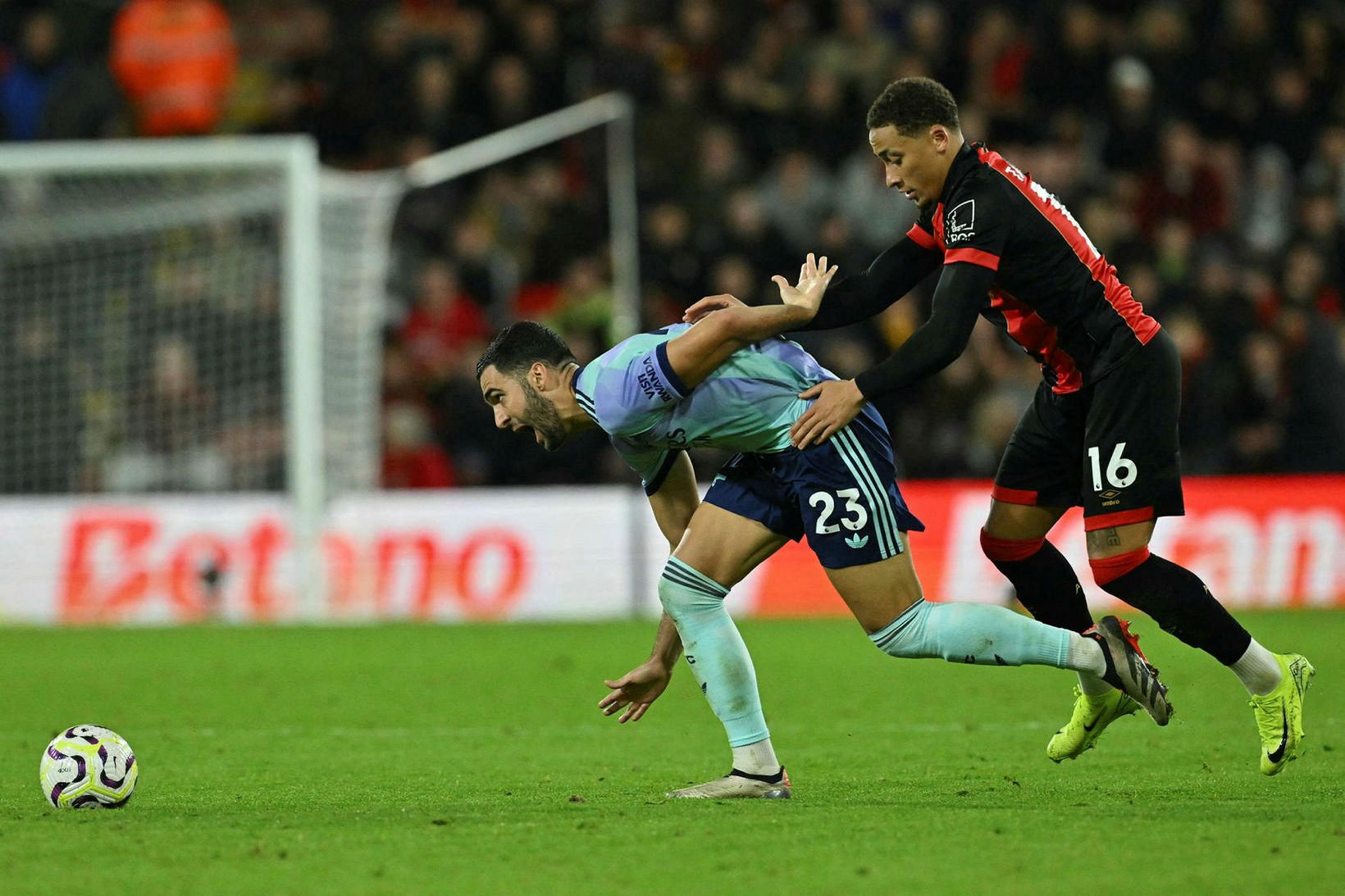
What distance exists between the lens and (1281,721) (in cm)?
578

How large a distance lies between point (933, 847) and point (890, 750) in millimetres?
2267

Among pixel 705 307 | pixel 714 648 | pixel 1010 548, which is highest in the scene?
pixel 705 307

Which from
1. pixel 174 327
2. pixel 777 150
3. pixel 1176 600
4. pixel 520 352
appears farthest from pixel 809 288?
pixel 777 150

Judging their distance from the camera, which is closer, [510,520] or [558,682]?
[558,682]

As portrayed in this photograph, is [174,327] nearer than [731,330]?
No

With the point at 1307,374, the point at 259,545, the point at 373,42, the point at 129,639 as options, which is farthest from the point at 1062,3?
the point at 129,639

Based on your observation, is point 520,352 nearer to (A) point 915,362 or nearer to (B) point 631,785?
(A) point 915,362

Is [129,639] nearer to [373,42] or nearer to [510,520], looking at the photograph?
[510,520]

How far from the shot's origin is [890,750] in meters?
6.94

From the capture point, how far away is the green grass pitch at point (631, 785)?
440 centimetres

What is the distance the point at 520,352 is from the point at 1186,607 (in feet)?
7.47

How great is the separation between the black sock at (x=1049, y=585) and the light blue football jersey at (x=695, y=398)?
0.94m

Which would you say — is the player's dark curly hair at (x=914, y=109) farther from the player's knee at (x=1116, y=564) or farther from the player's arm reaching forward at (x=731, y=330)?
the player's knee at (x=1116, y=564)

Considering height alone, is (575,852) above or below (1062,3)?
below
